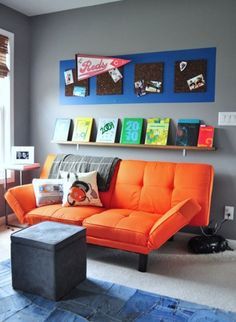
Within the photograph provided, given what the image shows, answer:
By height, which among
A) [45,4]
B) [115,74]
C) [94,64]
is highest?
[45,4]

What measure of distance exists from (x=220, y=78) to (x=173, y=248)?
1647mm

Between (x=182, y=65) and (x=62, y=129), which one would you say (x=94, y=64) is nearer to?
(x=62, y=129)

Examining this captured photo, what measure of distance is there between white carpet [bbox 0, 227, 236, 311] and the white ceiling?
99.0 inches

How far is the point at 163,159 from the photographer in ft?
11.1

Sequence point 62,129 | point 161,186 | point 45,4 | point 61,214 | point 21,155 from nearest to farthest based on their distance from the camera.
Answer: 1. point 61,214
2. point 161,186
3. point 45,4
4. point 21,155
5. point 62,129

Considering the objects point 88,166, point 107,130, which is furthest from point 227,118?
point 88,166

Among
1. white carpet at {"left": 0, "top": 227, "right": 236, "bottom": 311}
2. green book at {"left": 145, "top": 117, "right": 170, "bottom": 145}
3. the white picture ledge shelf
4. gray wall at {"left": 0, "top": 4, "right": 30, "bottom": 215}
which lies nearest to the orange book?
the white picture ledge shelf

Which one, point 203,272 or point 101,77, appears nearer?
point 203,272

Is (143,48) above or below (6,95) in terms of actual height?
above

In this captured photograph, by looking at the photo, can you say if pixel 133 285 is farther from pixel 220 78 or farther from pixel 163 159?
pixel 220 78

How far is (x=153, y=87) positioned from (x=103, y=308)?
2.17m

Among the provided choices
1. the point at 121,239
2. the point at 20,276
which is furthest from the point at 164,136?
the point at 20,276

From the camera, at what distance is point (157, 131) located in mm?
3328

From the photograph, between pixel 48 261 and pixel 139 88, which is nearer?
pixel 48 261
